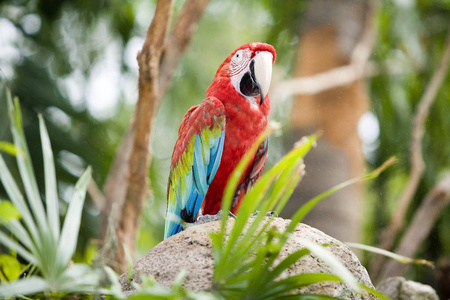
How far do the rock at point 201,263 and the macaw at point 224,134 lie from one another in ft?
0.88

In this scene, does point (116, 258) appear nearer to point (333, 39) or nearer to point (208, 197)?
point (208, 197)

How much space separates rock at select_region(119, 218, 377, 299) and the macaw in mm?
268

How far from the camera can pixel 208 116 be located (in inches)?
83.2

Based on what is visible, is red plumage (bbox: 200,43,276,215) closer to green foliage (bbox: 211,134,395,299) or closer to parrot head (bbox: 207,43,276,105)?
parrot head (bbox: 207,43,276,105)

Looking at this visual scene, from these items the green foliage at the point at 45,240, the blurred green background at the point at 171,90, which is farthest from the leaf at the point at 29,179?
the blurred green background at the point at 171,90

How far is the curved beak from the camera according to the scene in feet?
6.75

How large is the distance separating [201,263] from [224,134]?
1.96 ft

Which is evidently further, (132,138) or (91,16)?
(91,16)

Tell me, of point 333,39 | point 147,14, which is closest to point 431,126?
point 333,39

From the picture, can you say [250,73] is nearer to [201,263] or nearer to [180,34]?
[201,263]

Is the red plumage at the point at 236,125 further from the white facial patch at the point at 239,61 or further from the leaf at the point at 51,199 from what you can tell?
the leaf at the point at 51,199

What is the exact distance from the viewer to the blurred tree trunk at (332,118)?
13.3 ft

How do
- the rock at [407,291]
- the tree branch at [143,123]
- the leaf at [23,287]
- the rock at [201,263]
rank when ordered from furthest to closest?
the tree branch at [143,123] → the rock at [407,291] → the rock at [201,263] → the leaf at [23,287]

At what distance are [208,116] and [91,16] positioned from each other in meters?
2.95
